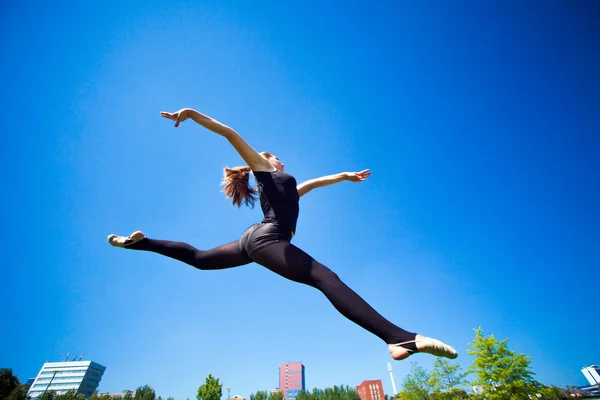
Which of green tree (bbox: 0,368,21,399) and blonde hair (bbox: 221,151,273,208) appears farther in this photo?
green tree (bbox: 0,368,21,399)

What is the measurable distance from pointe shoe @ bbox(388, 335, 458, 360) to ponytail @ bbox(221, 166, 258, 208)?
2254 mm

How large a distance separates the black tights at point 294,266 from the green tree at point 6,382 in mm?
52704

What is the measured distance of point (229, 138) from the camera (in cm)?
233

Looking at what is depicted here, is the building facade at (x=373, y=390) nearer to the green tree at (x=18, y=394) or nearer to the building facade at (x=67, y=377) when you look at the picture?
the green tree at (x=18, y=394)

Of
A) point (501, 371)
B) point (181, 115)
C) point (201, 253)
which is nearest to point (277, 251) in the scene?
point (201, 253)

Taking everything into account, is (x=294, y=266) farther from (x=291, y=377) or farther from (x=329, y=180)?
(x=291, y=377)

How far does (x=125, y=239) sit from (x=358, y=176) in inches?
107

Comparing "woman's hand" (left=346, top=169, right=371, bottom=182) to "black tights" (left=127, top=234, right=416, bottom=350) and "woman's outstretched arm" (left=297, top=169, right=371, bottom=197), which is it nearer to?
"woman's outstretched arm" (left=297, top=169, right=371, bottom=197)

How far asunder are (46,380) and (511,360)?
146 m

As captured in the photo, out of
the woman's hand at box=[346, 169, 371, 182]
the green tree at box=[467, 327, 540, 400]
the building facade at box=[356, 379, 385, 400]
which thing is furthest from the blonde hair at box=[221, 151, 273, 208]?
the building facade at box=[356, 379, 385, 400]

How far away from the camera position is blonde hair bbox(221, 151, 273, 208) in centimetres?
326

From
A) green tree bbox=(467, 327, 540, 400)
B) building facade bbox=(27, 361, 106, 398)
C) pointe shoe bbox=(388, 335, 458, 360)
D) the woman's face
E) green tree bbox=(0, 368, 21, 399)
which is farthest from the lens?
building facade bbox=(27, 361, 106, 398)

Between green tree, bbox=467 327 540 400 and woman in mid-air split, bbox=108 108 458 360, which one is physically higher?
green tree, bbox=467 327 540 400

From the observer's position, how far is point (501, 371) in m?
18.9
